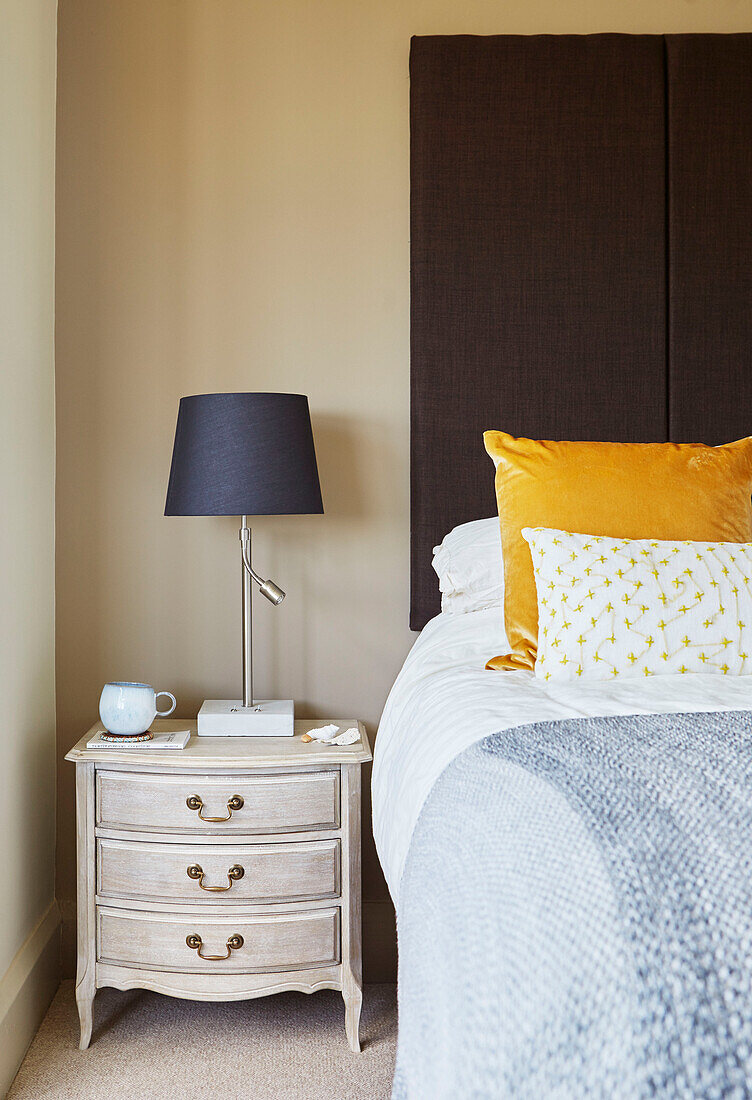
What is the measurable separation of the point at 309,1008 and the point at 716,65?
2.43m

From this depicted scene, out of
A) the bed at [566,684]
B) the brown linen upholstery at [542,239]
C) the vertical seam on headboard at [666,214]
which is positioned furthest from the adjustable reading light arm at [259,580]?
the vertical seam on headboard at [666,214]

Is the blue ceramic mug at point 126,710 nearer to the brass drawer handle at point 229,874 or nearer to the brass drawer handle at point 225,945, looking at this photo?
the brass drawer handle at point 229,874

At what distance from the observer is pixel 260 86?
222 cm

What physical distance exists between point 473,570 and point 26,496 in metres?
1.01

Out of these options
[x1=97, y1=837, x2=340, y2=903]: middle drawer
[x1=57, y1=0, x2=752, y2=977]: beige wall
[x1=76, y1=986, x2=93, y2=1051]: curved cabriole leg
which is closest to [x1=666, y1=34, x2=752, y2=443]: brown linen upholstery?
[x1=57, y1=0, x2=752, y2=977]: beige wall

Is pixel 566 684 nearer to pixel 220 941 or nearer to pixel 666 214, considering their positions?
pixel 220 941

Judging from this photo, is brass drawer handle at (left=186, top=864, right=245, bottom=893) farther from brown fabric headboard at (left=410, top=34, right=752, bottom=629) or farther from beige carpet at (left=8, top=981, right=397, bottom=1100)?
brown fabric headboard at (left=410, top=34, right=752, bottom=629)

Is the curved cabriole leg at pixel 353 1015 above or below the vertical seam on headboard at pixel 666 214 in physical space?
below

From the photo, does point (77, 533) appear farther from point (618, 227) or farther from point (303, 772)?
point (618, 227)

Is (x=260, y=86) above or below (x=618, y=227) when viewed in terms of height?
above

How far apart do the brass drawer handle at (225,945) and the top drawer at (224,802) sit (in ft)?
0.68

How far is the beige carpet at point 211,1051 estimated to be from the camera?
1676mm

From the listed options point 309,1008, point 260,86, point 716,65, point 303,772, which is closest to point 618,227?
point 716,65

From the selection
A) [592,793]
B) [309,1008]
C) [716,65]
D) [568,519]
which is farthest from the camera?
[716,65]
